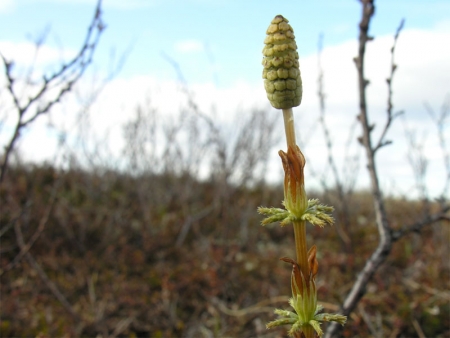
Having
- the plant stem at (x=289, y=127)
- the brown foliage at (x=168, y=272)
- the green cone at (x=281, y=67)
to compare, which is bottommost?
the brown foliage at (x=168, y=272)

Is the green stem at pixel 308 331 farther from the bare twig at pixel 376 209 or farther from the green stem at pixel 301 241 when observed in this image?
the bare twig at pixel 376 209

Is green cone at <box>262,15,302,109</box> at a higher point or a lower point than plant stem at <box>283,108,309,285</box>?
higher

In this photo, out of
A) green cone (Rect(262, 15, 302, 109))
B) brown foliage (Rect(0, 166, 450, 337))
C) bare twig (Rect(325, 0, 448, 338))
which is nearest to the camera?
green cone (Rect(262, 15, 302, 109))

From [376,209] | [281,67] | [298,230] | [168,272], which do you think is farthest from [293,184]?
[168,272]

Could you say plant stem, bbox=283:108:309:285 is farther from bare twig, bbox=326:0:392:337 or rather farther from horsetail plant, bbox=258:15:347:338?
bare twig, bbox=326:0:392:337

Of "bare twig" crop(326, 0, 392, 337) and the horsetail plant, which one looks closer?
the horsetail plant

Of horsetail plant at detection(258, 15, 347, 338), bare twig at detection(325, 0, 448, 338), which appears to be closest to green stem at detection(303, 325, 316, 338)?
horsetail plant at detection(258, 15, 347, 338)

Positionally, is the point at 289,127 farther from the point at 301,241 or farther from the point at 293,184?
the point at 301,241

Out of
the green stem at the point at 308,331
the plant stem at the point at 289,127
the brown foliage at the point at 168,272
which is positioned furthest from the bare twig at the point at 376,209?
the plant stem at the point at 289,127

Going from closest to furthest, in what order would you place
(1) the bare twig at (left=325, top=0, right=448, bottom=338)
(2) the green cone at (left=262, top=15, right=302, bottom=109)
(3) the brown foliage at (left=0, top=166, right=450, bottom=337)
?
1. (2) the green cone at (left=262, top=15, right=302, bottom=109)
2. (1) the bare twig at (left=325, top=0, right=448, bottom=338)
3. (3) the brown foliage at (left=0, top=166, right=450, bottom=337)

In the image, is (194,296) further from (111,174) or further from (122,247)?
(111,174)
